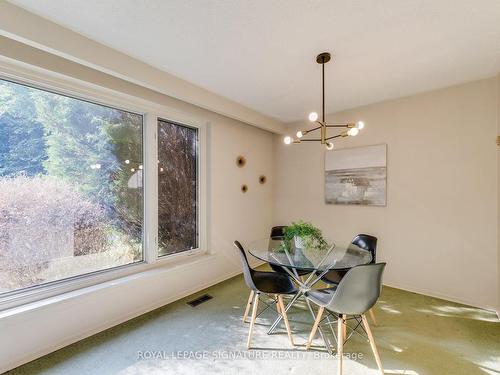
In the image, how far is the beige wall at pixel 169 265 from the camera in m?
1.88

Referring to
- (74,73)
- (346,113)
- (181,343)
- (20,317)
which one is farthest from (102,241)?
(346,113)

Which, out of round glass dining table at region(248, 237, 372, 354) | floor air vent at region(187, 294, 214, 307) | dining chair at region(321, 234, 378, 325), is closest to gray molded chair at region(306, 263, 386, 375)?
round glass dining table at region(248, 237, 372, 354)

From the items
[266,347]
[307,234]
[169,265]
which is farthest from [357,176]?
[169,265]

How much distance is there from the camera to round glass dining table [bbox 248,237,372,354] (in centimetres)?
210

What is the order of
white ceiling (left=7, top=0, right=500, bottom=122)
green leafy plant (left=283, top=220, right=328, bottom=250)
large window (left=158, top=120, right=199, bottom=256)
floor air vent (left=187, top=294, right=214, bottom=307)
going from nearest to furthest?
white ceiling (left=7, top=0, right=500, bottom=122)
green leafy plant (left=283, top=220, right=328, bottom=250)
floor air vent (left=187, top=294, right=214, bottom=307)
large window (left=158, top=120, right=199, bottom=256)

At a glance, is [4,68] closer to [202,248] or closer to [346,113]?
[202,248]

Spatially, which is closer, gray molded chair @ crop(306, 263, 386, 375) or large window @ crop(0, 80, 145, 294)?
gray molded chair @ crop(306, 263, 386, 375)

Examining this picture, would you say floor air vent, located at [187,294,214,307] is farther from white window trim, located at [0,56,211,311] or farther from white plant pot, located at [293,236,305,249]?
white plant pot, located at [293,236,305,249]

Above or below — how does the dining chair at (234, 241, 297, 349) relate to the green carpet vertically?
above

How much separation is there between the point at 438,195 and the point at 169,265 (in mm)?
3510

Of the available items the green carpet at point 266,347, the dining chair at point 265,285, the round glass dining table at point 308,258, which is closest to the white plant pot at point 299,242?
the round glass dining table at point 308,258

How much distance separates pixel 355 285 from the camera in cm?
168

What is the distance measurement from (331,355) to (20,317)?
2.48 meters

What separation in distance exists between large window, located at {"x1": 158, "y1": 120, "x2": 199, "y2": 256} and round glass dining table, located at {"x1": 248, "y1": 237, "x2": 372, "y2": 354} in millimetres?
1082
